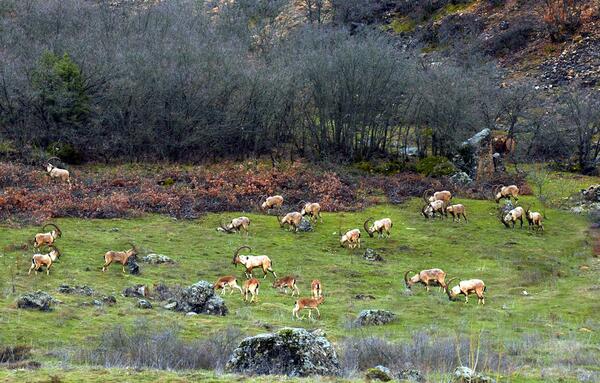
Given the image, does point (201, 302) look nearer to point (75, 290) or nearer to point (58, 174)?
point (75, 290)

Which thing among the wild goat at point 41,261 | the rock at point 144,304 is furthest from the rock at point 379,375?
the wild goat at point 41,261

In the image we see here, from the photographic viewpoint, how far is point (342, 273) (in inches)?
969

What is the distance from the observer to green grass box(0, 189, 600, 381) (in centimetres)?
1709

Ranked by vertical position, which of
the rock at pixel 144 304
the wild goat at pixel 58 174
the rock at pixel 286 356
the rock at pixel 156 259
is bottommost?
the rock at pixel 156 259

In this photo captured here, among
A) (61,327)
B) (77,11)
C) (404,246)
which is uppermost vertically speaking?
(77,11)

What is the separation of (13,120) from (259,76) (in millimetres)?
16359

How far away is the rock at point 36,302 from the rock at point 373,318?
7.64 meters

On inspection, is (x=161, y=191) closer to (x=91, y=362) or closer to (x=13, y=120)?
(x=13, y=120)

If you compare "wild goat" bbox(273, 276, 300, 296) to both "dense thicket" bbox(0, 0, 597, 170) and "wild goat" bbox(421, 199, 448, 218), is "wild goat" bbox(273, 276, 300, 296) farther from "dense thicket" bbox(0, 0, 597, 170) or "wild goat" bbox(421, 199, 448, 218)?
"dense thicket" bbox(0, 0, 597, 170)

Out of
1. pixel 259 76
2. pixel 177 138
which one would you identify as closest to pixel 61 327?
pixel 177 138

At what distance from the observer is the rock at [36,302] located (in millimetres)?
16938

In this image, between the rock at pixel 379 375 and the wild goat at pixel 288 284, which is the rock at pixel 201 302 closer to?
the wild goat at pixel 288 284

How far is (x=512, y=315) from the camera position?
66.1 feet

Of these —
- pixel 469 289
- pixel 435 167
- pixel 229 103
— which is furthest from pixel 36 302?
→ pixel 229 103
